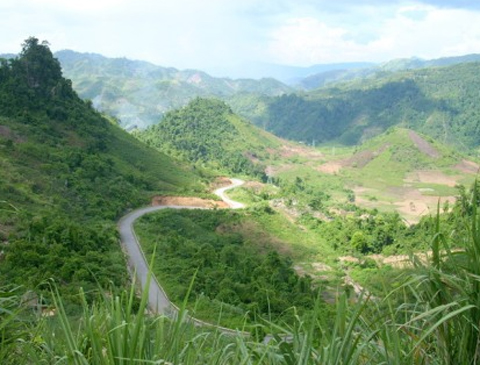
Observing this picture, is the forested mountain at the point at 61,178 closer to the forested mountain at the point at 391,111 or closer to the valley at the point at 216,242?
the valley at the point at 216,242

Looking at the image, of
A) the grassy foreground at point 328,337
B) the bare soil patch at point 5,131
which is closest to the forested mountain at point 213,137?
the bare soil patch at point 5,131

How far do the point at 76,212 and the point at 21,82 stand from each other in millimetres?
20073

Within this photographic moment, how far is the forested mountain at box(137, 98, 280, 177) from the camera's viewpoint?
85.1 meters

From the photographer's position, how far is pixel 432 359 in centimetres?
314

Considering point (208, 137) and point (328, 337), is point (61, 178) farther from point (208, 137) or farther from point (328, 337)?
point (208, 137)

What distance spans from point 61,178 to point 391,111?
132928 millimetres

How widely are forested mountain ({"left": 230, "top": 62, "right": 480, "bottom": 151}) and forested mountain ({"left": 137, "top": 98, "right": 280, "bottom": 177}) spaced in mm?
50760

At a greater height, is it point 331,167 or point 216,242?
point 216,242

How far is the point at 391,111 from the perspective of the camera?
5915 inches

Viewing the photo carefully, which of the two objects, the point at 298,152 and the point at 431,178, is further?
the point at 298,152

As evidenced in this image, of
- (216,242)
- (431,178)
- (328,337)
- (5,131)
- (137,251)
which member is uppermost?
(5,131)

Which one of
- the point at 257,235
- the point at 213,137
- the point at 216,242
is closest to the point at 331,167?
the point at 213,137

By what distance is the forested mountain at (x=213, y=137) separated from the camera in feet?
279

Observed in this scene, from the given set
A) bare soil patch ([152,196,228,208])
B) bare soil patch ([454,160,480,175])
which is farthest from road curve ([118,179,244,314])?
bare soil patch ([454,160,480,175])
